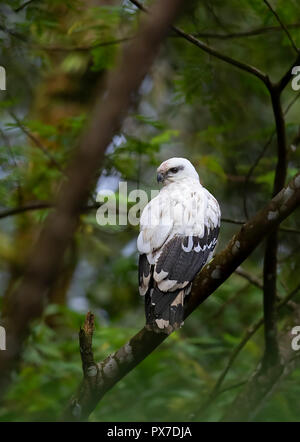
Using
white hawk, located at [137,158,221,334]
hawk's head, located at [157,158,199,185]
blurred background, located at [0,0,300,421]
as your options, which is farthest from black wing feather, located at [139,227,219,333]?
blurred background, located at [0,0,300,421]

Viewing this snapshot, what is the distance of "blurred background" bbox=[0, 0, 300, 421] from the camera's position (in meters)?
5.18

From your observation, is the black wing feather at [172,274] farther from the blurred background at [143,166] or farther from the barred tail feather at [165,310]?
the blurred background at [143,166]

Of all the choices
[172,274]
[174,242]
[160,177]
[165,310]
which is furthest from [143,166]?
[165,310]

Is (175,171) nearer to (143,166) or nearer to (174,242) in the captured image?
(174,242)

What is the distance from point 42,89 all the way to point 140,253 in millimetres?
5722

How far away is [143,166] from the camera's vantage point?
21.0ft

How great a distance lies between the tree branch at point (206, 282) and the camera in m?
3.14

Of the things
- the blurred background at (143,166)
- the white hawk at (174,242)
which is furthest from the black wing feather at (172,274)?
the blurred background at (143,166)

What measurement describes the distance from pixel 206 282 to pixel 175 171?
963 millimetres

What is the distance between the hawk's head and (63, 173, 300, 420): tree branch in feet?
2.46

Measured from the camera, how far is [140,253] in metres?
3.79

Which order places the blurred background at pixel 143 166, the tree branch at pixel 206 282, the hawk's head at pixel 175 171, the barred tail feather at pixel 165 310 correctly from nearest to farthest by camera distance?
the tree branch at pixel 206 282, the barred tail feather at pixel 165 310, the hawk's head at pixel 175 171, the blurred background at pixel 143 166

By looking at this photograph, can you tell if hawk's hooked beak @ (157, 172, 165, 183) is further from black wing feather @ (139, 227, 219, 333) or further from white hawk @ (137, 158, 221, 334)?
black wing feather @ (139, 227, 219, 333)

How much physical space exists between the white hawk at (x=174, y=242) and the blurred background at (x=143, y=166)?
2.52 feet
